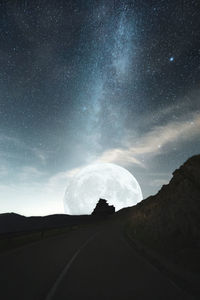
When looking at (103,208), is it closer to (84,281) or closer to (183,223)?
(183,223)

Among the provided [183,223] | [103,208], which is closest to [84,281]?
[183,223]

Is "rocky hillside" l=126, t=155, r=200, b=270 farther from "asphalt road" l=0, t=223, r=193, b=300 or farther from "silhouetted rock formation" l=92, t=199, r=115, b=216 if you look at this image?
"silhouetted rock formation" l=92, t=199, r=115, b=216

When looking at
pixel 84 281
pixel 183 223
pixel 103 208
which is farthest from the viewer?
pixel 103 208

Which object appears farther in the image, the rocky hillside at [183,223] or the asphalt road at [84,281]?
the rocky hillside at [183,223]

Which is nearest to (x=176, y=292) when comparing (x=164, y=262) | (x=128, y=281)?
(x=128, y=281)

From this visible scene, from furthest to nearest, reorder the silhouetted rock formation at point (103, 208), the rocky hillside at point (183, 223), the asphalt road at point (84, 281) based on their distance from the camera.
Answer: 1. the silhouetted rock formation at point (103, 208)
2. the rocky hillside at point (183, 223)
3. the asphalt road at point (84, 281)

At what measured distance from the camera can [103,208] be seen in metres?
130

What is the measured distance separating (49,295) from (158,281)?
2.80m

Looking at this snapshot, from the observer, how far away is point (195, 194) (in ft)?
41.2

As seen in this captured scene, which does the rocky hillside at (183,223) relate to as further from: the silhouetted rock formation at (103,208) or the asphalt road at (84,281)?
the silhouetted rock formation at (103,208)

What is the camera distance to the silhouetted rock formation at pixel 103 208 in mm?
127031

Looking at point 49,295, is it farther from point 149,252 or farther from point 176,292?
point 149,252

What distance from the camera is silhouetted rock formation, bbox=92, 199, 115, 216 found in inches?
5001

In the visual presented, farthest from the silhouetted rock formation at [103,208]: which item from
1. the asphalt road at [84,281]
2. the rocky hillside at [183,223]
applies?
the asphalt road at [84,281]
